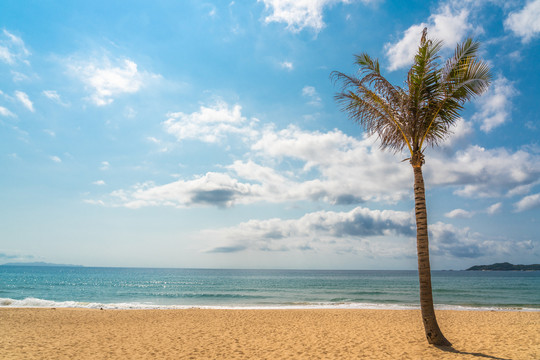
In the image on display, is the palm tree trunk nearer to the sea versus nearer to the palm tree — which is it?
the palm tree

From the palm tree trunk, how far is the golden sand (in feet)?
1.63

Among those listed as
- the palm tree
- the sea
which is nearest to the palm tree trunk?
the palm tree

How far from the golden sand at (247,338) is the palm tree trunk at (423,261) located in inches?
19.6

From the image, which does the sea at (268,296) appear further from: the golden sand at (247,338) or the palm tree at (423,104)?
the palm tree at (423,104)

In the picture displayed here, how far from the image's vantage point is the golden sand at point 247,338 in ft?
28.2

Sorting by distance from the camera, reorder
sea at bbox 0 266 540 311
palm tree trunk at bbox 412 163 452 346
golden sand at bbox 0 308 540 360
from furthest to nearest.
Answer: sea at bbox 0 266 540 311 < golden sand at bbox 0 308 540 360 < palm tree trunk at bbox 412 163 452 346

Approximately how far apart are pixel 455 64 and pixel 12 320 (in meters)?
21.5

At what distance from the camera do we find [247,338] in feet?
35.8

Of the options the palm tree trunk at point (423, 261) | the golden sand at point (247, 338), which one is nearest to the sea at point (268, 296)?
the golden sand at point (247, 338)

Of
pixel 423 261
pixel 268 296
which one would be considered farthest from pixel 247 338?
pixel 268 296

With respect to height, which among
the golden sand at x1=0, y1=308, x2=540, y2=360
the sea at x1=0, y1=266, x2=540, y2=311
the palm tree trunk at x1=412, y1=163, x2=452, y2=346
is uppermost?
the palm tree trunk at x1=412, y1=163, x2=452, y2=346

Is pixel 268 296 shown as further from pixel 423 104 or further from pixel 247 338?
pixel 423 104

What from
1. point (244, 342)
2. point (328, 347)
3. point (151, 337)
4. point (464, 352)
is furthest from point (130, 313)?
point (464, 352)

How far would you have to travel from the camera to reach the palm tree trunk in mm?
8047
